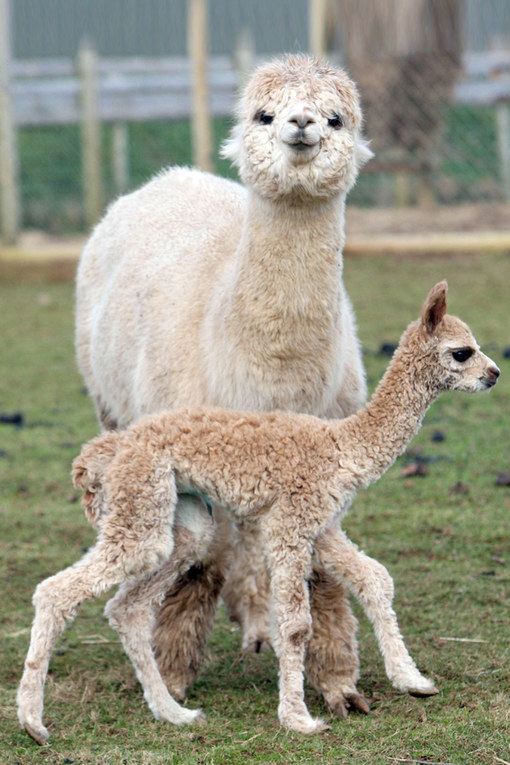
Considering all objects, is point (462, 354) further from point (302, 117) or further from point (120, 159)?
point (120, 159)

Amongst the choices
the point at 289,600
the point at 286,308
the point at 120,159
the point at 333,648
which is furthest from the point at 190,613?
the point at 120,159

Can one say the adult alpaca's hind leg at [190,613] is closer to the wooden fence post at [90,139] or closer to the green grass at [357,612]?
the green grass at [357,612]

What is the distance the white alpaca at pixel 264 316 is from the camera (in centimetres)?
360

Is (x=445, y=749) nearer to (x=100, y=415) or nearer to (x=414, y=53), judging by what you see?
(x=100, y=415)

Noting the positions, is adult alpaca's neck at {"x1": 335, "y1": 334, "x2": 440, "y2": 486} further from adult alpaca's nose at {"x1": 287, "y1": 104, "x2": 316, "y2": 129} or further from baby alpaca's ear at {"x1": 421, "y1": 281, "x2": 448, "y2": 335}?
adult alpaca's nose at {"x1": 287, "y1": 104, "x2": 316, "y2": 129}

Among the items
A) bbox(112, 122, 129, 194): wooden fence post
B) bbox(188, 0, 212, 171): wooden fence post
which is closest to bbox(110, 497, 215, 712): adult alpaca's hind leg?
bbox(188, 0, 212, 171): wooden fence post

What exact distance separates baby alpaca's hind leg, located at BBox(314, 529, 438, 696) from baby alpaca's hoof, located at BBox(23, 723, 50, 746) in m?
0.86

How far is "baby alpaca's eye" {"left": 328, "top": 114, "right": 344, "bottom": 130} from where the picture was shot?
364 cm

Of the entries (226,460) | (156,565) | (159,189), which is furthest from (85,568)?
(159,189)

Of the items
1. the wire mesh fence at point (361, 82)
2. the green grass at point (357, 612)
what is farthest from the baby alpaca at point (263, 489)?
the wire mesh fence at point (361, 82)

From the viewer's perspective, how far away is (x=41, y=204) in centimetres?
1245

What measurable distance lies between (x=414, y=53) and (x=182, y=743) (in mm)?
8257

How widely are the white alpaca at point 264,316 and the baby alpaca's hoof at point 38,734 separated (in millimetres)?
588

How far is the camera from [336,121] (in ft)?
12.0
